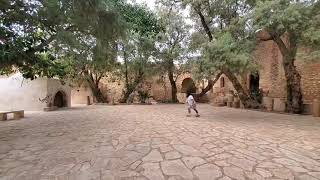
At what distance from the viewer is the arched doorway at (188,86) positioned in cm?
2808

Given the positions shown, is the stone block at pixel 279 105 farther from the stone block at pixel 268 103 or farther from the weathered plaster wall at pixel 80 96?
the weathered plaster wall at pixel 80 96

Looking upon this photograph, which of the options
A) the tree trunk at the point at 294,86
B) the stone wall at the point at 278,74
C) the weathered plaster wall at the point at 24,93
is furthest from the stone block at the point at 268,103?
the weathered plaster wall at the point at 24,93

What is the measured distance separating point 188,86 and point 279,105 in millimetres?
14528

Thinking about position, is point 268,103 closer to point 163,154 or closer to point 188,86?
point 163,154

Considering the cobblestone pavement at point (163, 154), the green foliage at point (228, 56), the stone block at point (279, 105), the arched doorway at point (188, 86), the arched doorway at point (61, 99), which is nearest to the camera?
the cobblestone pavement at point (163, 154)

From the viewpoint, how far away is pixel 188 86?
28750 millimetres

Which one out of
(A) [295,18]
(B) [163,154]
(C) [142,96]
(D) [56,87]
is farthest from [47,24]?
(C) [142,96]

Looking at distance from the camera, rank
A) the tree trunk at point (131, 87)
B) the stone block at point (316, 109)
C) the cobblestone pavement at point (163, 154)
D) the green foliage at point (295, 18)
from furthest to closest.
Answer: the tree trunk at point (131, 87) < the stone block at point (316, 109) < the green foliage at point (295, 18) < the cobblestone pavement at point (163, 154)

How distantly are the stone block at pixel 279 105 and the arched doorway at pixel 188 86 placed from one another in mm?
13324

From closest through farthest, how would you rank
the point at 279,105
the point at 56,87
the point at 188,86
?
the point at 279,105 < the point at 56,87 < the point at 188,86

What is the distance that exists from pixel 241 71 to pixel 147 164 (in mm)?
7224

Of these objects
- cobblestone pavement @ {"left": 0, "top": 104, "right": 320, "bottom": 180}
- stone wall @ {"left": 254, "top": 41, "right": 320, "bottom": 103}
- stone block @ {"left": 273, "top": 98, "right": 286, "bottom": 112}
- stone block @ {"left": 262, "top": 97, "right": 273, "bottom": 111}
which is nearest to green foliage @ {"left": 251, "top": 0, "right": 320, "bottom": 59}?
stone wall @ {"left": 254, "top": 41, "right": 320, "bottom": 103}

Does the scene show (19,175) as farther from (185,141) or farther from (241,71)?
(241,71)

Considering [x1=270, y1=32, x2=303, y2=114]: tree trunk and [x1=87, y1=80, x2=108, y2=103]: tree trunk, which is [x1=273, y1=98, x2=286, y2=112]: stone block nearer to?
[x1=270, y1=32, x2=303, y2=114]: tree trunk
